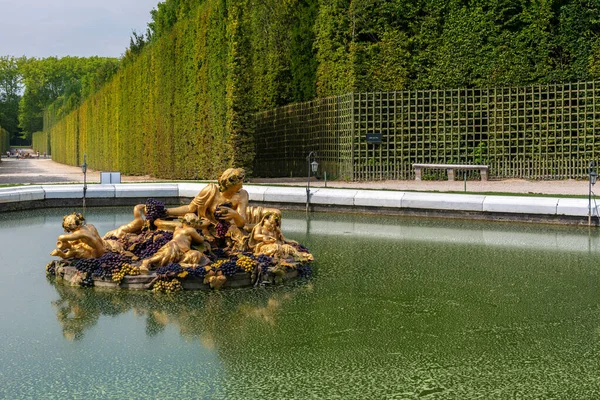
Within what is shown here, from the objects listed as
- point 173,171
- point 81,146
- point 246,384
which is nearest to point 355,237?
point 246,384

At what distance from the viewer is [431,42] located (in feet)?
66.9

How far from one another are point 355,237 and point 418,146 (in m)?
9.09

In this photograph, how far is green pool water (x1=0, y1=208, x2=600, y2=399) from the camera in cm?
467

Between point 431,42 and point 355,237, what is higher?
point 431,42

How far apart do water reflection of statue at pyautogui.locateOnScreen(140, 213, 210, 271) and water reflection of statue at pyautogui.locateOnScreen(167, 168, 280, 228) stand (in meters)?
0.79

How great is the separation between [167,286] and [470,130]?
1396 centimetres

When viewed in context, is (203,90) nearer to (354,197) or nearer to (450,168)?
(450,168)

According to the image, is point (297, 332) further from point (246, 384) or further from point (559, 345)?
point (559, 345)

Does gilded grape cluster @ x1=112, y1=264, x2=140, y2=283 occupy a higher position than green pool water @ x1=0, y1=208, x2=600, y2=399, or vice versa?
gilded grape cluster @ x1=112, y1=264, x2=140, y2=283

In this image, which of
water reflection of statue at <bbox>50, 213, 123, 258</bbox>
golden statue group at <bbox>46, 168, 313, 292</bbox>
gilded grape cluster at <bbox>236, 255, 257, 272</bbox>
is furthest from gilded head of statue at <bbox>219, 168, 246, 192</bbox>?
water reflection of statue at <bbox>50, 213, 123, 258</bbox>

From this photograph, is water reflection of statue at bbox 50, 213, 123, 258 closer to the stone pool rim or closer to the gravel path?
the stone pool rim

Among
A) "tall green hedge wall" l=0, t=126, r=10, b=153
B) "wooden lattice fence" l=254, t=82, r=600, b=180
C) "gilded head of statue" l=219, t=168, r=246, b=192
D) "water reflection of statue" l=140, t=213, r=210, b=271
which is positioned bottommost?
"water reflection of statue" l=140, t=213, r=210, b=271

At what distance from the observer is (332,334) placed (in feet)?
19.2

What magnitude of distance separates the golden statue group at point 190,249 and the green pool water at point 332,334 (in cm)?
24
